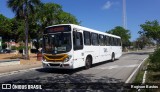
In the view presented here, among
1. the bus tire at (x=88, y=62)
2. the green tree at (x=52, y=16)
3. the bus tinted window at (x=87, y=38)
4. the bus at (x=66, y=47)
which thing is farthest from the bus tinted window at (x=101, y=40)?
the green tree at (x=52, y=16)

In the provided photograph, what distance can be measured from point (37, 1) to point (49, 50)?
19418 millimetres

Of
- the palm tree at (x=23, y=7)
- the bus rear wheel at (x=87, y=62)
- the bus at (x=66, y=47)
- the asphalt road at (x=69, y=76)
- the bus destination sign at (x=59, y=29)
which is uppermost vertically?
the palm tree at (x=23, y=7)

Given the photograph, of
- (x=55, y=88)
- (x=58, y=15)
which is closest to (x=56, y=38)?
(x=55, y=88)

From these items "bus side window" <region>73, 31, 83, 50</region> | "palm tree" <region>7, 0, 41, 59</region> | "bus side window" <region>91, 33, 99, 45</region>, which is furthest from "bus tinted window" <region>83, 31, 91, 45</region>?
"palm tree" <region>7, 0, 41, 59</region>

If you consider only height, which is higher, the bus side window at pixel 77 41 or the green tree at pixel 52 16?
the green tree at pixel 52 16

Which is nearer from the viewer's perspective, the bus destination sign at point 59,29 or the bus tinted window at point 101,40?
the bus destination sign at point 59,29

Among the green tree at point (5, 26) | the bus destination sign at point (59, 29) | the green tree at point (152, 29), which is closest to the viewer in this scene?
the bus destination sign at point (59, 29)

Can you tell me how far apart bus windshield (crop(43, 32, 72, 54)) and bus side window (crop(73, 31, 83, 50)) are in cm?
40

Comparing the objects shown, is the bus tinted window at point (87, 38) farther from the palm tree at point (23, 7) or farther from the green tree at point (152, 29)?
the green tree at point (152, 29)

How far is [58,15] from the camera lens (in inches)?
2044

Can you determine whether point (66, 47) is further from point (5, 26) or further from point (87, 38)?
point (5, 26)

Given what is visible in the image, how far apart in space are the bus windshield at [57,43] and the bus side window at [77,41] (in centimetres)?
40

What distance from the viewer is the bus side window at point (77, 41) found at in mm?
16886

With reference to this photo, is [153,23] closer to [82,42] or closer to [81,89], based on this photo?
[82,42]
